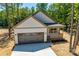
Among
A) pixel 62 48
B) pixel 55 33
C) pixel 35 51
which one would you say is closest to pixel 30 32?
pixel 55 33

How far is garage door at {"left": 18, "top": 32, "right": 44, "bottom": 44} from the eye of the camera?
271 inches

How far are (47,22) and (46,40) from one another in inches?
48.6

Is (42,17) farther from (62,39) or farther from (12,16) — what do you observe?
(12,16)

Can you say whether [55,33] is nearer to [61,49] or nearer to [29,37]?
[29,37]

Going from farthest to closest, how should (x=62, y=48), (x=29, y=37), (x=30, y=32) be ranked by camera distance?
(x=30, y=32)
(x=29, y=37)
(x=62, y=48)

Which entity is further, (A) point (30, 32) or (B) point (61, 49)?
(A) point (30, 32)

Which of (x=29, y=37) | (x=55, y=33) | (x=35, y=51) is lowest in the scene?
(x=35, y=51)

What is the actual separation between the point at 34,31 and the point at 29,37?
461mm

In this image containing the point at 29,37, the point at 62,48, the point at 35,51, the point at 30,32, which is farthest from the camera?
the point at 30,32

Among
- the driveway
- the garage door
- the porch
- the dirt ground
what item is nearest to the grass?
the dirt ground

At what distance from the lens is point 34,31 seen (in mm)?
7312

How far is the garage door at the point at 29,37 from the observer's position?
22.6ft

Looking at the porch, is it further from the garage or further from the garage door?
the garage door

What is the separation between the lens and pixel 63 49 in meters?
5.71
